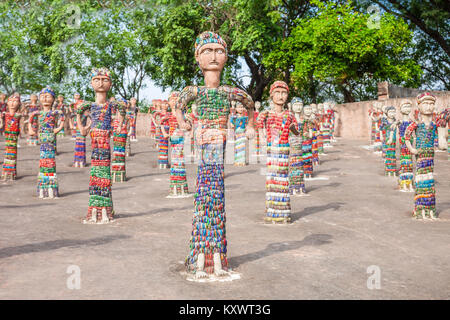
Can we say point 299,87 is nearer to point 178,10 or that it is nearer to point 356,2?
point 356,2

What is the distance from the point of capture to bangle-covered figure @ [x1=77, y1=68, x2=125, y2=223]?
8070 millimetres

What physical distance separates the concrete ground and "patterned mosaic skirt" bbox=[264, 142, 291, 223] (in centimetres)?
28

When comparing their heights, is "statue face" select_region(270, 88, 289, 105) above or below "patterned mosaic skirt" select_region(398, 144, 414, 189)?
above

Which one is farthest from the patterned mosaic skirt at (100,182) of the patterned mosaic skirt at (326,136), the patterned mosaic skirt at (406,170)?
the patterned mosaic skirt at (326,136)

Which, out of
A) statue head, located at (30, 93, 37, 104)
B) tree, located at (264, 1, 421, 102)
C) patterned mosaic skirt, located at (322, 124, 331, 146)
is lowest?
patterned mosaic skirt, located at (322, 124, 331, 146)

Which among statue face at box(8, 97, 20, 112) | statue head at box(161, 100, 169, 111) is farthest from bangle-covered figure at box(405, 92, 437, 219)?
statue face at box(8, 97, 20, 112)

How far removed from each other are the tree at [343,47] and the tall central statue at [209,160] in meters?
21.9

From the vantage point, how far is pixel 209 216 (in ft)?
17.7

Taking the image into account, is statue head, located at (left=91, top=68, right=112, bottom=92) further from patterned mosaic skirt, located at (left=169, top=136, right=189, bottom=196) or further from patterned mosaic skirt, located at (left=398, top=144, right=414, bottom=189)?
patterned mosaic skirt, located at (left=398, top=144, right=414, bottom=189)

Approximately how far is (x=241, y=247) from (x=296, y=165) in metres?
A: 5.02

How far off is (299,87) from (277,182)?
82.1 ft

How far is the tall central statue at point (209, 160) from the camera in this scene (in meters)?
5.36

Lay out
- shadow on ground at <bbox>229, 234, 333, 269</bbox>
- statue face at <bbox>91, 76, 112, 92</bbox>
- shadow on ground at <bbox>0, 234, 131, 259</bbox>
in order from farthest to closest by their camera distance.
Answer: statue face at <bbox>91, 76, 112, 92</bbox> < shadow on ground at <bbox>0, 234, 131, 259</bbox> < shadow on ground at <bbox>229, 234, 333, 269</bbox>

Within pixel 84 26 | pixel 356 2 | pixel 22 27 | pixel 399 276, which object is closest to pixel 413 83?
pixel 356 2
